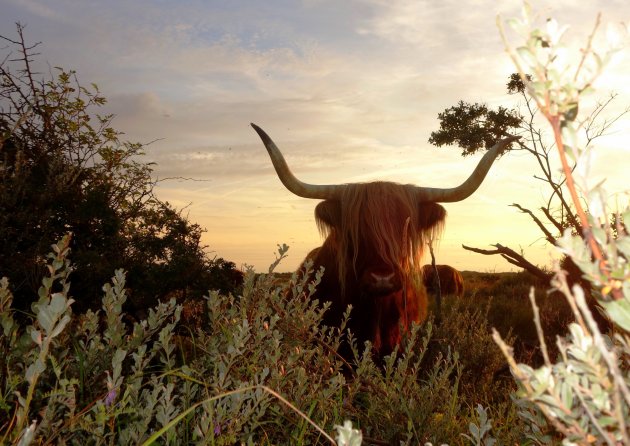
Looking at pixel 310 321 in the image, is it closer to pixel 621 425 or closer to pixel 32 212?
pixel 621 425

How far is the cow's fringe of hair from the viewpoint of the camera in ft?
19.9

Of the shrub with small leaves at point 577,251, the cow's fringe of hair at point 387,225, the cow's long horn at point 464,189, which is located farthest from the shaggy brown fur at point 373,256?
the shrub with small leaves at point 577,251

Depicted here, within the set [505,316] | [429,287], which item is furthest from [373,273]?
[429,287]

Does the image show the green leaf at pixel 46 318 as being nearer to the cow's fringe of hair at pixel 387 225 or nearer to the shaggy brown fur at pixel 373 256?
the shaggy brown fur at pixel 373 256

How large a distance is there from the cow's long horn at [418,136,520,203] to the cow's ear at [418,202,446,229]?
0.54 feet

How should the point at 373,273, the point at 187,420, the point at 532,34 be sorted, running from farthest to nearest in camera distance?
the point at 373,273 → the point at 187,420 → the point at 532,34

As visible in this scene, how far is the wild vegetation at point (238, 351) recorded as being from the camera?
41.7 inches

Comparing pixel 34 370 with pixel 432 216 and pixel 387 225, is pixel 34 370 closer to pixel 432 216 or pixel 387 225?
pixel 387 225

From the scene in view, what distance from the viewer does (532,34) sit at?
110cm

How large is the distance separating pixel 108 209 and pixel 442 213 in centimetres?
356

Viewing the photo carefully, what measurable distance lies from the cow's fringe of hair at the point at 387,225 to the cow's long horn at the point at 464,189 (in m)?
0.16

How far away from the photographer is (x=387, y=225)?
243 inches

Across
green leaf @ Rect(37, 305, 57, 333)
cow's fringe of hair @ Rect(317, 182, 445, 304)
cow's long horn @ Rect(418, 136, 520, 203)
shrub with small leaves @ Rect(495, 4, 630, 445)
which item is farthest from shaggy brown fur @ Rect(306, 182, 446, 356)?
shrub with small leaves @ Rect(495, 4, 630, 445)

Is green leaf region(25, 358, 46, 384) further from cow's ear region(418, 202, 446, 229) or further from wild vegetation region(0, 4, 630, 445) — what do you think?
cow's ear region(418, 202, 446, 229)
